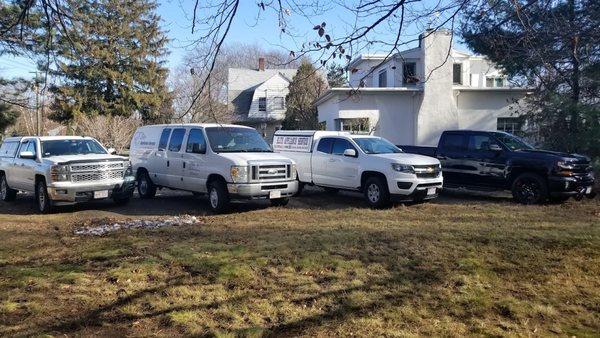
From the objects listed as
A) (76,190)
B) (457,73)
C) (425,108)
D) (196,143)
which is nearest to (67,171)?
(76,190)

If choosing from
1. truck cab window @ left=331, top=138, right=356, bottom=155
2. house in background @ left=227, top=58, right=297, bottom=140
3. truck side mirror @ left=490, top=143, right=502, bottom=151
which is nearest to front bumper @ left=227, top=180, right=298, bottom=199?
truck cab window @ left=331, top=138, right=356, bottom=155

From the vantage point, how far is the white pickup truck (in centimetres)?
1214

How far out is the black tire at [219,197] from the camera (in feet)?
38.1

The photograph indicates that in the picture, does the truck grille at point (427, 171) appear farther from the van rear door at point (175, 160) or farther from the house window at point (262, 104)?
the house window at point (262, 104)

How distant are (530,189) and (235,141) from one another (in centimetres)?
697

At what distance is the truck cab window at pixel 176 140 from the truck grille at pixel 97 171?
1.25 metres

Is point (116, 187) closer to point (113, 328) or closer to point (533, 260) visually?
point (113, 328)

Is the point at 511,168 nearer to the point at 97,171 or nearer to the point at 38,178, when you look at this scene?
the point at 97,171

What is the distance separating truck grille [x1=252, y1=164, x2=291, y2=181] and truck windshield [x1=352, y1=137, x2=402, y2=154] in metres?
2.16

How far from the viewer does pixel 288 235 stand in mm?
8719

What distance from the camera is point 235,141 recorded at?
12.6 m

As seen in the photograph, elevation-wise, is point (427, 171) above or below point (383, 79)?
below

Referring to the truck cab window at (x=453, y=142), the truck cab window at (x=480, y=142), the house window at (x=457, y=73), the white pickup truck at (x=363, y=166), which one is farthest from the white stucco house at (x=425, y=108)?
the truck cab window at (x=480, y=142)

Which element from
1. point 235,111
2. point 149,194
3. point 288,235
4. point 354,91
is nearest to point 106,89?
point 235,111
